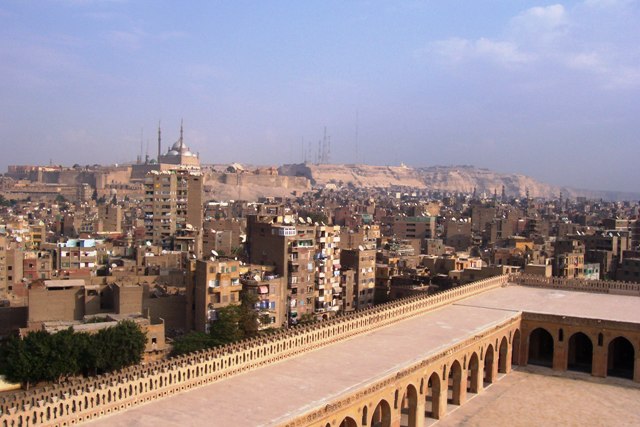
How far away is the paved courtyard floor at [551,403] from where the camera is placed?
20469mm

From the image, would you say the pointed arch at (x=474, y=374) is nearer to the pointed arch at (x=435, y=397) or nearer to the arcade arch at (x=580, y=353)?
the pointed arch at (x=435, y=397)

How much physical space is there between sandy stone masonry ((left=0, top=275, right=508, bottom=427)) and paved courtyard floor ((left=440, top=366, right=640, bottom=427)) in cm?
402

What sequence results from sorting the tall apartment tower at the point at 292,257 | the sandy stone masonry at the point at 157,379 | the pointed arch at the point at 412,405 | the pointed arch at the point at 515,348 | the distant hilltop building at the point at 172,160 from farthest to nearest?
1. the distant hilltop building at the point at 172,160
2. the tall apartment tower at the point at 292,257
3. the pointed arch at the point at 515,348
4. the pointed arch at the point at 412,405
5. the sandy stone masonry at the point at 157,379

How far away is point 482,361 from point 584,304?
25.0 feet

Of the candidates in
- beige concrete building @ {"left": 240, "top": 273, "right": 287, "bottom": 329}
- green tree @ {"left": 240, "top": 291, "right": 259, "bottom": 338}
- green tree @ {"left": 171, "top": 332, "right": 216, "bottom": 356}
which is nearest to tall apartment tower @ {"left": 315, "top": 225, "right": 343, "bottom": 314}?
beige concrete building @ {"left": 240, "top": 273, "right": 287, "bottom": 329}

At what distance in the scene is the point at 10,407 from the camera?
1247 centimetres

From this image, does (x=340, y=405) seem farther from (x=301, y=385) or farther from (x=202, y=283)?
(x=202, y=283)

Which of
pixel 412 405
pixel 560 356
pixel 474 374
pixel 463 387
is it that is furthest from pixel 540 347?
pixel 412 405

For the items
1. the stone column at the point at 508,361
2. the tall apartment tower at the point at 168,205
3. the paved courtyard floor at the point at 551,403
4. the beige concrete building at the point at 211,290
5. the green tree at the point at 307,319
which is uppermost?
the tall apartment tower at the point at 168,205

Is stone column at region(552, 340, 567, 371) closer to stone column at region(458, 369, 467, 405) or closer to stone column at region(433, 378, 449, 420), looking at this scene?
stone column at region(458, 369, 467, 405)

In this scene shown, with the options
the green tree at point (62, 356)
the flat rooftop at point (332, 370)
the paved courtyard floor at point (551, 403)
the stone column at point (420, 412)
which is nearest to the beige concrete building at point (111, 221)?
the green tree at point (62, 356)

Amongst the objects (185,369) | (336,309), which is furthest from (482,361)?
(336,309)

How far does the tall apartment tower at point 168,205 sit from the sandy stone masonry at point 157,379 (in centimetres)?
3467

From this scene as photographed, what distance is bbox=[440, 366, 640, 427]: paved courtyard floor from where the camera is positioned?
806 inches
